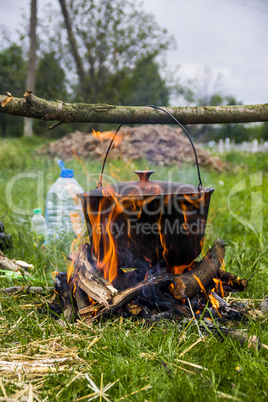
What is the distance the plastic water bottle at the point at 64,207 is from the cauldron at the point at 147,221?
1.44 m

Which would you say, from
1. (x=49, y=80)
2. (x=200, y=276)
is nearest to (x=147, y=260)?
(x=200, y=276)

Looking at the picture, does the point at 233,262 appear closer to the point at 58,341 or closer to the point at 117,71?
the point at 58,341

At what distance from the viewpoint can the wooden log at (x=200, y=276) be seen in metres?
2.10

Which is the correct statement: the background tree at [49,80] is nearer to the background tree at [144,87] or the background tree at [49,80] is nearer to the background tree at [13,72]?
the background tree at [13,72]

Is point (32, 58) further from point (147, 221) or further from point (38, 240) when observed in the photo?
point (147, 221)

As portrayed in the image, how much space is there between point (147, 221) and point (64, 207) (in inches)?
84.5

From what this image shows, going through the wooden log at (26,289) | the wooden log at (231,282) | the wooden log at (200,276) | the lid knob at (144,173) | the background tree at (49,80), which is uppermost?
the background tree at (49,80)

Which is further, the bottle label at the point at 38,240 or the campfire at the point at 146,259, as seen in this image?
the bottle label at the point at 38,240

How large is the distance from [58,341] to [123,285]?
61 centimetres

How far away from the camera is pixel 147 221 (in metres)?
2.11

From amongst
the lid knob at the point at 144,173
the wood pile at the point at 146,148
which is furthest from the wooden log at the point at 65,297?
the wood pile at the point at 146,148

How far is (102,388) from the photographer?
1424mm

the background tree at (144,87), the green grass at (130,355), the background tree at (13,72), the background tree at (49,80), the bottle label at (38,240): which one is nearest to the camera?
the green grass at (130,355)

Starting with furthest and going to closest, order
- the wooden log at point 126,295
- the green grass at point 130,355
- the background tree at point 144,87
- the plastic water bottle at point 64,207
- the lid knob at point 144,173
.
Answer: the background tree at point 144,87 < the plastic water bottle at point 64,207 < the lid knob at point 144,173 < the wooden log at point 126,295 < the green grass at point 130,355
